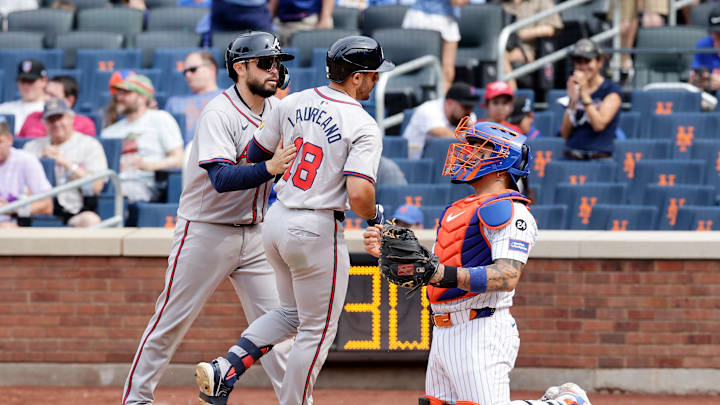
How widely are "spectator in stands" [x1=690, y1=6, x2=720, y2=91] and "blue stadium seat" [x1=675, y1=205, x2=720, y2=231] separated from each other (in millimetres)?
2355

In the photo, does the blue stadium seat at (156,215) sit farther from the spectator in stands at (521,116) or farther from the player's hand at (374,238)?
the player's hand at (374,238)

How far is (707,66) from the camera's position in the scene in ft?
33.1

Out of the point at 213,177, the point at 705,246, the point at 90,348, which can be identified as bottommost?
the point at 90,348

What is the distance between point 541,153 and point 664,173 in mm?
971

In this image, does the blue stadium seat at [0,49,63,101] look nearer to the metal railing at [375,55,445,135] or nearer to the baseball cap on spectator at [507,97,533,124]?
the metal railing at [375,55,445,135]

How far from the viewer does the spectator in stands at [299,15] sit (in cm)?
1084

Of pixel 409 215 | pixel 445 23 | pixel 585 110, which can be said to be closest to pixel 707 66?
pixel 585 110

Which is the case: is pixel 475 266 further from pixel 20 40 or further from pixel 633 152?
pixel 20 40

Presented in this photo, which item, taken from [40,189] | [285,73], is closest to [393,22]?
[40,189]

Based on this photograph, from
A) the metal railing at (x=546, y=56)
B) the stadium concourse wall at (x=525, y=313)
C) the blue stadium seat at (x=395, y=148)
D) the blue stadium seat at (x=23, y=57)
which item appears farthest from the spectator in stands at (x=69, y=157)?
the metal railing at (x=546, y=56)

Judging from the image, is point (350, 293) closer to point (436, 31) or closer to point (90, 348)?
point (90, 348)

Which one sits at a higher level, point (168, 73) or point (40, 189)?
point (168, 73)

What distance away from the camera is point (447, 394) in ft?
13.7

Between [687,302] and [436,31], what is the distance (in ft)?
14.3
